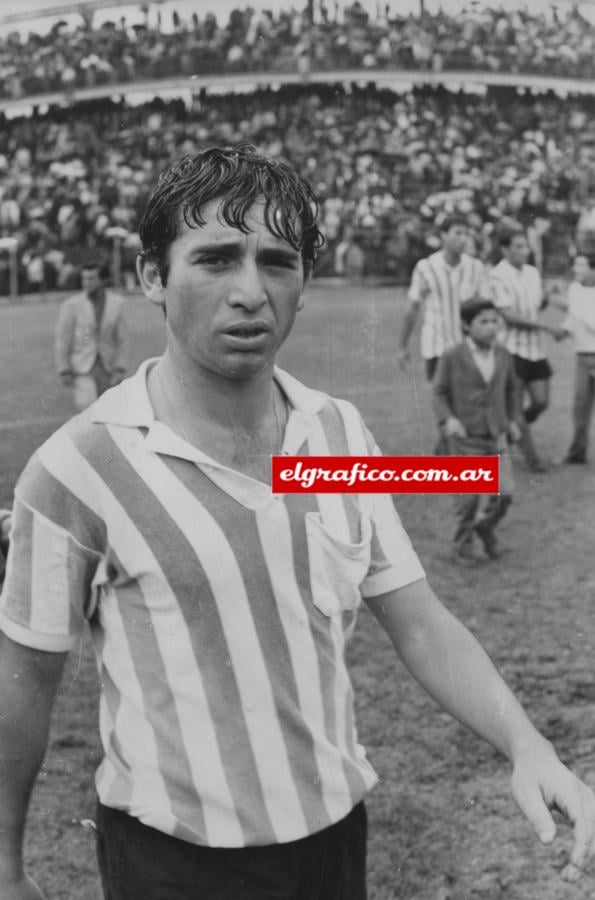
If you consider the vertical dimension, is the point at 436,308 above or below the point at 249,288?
below

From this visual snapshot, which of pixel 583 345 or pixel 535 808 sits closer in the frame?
pixel 535 808

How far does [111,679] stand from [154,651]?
86mm

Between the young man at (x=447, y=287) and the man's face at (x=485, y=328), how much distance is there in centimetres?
135

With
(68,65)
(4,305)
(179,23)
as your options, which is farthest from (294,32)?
(4,305)

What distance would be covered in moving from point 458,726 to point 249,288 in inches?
82.9

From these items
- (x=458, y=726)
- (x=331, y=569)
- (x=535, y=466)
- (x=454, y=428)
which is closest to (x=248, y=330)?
(x=331, y=569)

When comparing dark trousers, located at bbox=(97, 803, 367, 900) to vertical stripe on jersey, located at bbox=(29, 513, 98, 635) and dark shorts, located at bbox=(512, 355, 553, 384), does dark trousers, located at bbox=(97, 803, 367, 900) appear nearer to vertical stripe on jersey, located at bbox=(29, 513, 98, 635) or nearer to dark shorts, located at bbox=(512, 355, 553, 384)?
vertical stripe on jersey, located at bbox=(29, 513, 98, 635)

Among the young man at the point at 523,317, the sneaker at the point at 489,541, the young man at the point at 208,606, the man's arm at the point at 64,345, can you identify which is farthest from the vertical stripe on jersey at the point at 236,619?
the young man at the point at 523,317

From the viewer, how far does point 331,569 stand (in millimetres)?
1204

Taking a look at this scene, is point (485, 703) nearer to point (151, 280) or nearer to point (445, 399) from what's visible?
point (151, 280)

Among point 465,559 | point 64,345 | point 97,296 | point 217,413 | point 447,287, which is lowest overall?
point 465,559

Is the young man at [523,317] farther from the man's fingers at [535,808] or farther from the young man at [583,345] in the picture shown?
the man's fingers at [535,808]

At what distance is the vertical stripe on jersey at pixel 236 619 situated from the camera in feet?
3.73

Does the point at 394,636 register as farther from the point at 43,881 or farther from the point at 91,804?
the point at 91,804
